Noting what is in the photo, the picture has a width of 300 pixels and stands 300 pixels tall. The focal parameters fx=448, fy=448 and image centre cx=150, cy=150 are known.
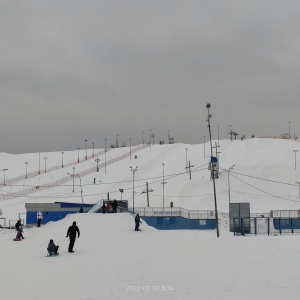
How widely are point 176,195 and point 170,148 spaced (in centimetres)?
6874

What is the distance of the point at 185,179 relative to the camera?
95562 millimetres

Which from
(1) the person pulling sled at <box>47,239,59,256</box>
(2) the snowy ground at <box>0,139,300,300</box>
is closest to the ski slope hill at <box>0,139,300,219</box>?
(2) the snowy ground at <box>0,139,300,300</box>

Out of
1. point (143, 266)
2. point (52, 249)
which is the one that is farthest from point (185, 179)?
point (143, 266)

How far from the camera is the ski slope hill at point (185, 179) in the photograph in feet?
253

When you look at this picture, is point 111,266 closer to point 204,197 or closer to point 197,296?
point 197,296

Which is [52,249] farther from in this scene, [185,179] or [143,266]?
[185,179]

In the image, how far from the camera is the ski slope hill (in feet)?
253

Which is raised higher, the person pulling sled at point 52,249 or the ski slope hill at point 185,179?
the ski slope hill at point 185,179

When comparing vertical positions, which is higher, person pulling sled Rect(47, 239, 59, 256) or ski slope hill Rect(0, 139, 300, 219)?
ski slope hill Rect(0, 139, 300, 219)

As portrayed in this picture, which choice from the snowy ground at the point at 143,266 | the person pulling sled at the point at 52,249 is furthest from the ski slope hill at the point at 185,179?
the person pulling sled at the point at 52,249

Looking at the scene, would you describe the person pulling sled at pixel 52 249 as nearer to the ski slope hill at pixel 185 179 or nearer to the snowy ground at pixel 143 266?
the snowy ground at pixel 143 266

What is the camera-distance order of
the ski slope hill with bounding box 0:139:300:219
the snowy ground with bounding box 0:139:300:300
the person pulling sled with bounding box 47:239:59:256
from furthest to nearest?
the ski slope hill with bounding box 0:139:300:219 → the person pulling sled with bounding box 47:239:59:256 → the snowy ground with bounding box 0:139:300:300

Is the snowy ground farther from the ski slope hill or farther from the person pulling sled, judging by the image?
the ski slope hill

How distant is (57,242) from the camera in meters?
26.2
